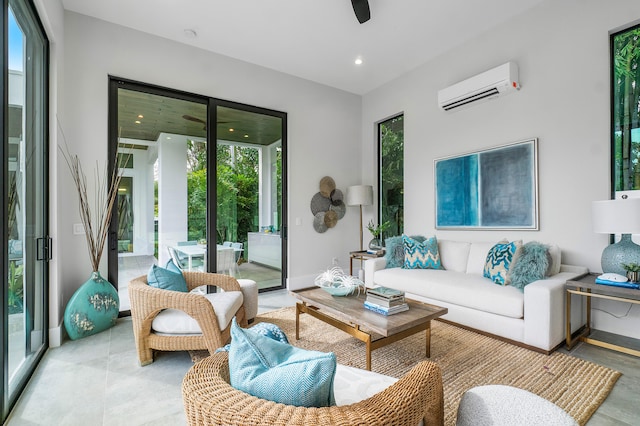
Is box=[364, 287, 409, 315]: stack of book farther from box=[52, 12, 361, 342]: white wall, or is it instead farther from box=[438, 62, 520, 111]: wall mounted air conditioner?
box=[438, 62, 520, 111]: wall mounted air conditioner

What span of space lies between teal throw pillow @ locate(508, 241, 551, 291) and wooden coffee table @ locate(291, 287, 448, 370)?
91cm

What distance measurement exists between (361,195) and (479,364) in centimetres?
292

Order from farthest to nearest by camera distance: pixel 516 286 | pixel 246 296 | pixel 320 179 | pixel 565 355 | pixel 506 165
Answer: pixel 320 179 → pixel 506 165 → pixel 246 296 → pixel 516 286 → pixel 565 355

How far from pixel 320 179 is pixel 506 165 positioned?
8.14ft

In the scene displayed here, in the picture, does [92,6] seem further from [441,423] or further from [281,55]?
[441,423]

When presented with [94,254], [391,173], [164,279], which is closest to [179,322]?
[164,279]

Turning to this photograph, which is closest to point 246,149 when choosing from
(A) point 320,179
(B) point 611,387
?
(A) point 320,179

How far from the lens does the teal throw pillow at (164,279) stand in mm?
2430

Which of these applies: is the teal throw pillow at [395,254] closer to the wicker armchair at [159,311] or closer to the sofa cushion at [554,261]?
the sofa cushion at [554,261]

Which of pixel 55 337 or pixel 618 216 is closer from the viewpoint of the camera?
pixel 618 216

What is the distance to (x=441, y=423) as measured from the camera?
45.0 inches

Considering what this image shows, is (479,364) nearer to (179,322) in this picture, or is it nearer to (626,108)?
(179,322)

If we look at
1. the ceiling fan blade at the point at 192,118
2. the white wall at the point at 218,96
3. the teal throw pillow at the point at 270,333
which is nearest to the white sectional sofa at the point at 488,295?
the white wall at the point at 218,96

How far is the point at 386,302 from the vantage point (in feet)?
7.32
